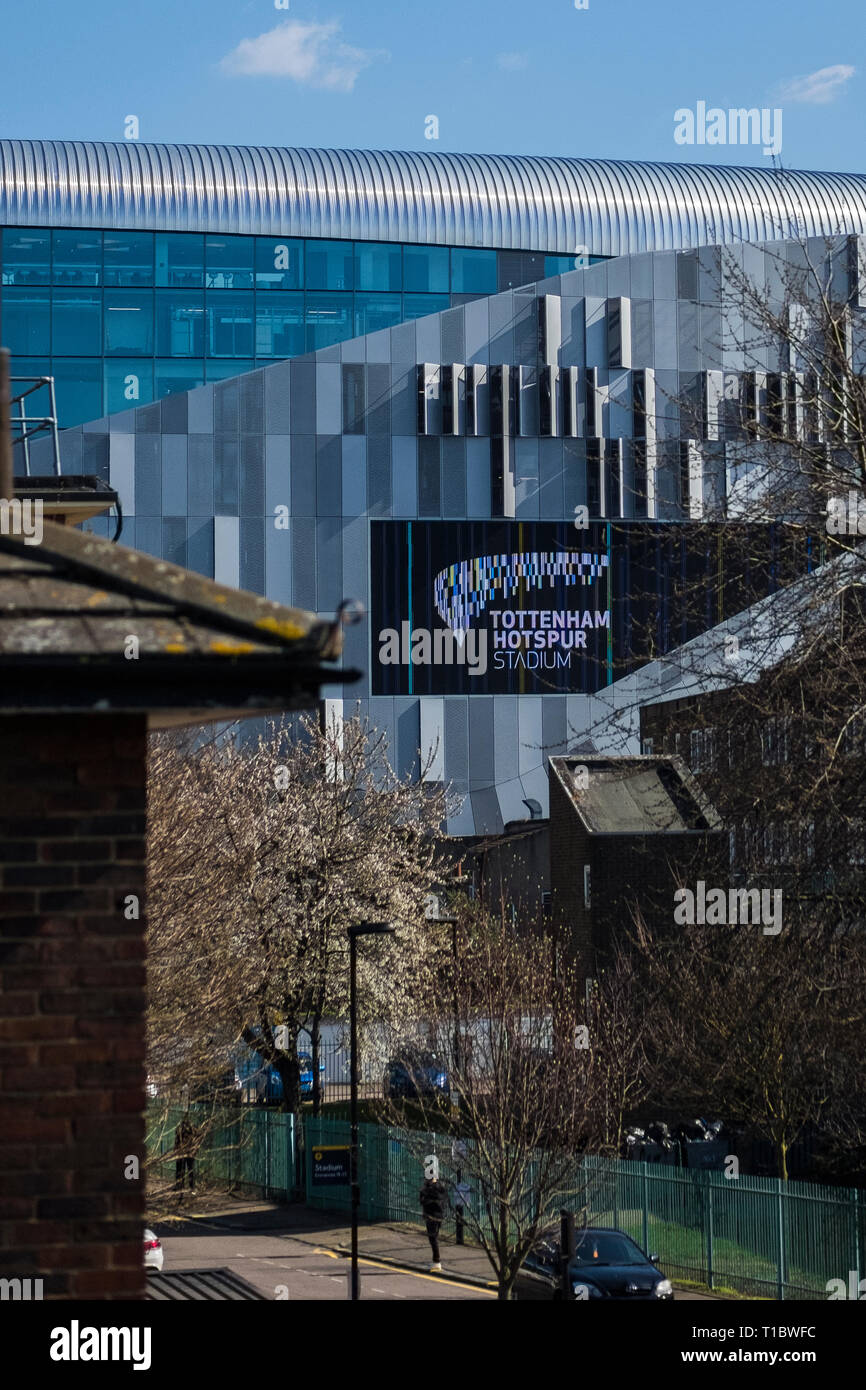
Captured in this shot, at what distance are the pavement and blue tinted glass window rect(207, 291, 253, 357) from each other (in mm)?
38745

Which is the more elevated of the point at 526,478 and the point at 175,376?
the point at 175,376

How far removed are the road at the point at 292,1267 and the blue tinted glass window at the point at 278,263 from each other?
Answer: 1724 inches

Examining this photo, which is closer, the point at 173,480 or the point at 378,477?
the point at 173,480

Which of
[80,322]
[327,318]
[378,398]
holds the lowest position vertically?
[378,398]

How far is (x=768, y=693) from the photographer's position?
1474 centimetres

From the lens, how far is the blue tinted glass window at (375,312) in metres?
72.1

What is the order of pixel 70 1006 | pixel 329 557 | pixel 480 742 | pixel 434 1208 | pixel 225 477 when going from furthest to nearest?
1. pixel 480 742
2. pixel 329 557
3. pixel 225 477
4. pixel 434 1208
5. pixel 70 1006

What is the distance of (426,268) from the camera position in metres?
73.4

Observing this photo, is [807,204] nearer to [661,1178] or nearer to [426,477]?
[426,477]

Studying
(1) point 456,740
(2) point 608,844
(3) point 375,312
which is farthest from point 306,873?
(3) point 375,312

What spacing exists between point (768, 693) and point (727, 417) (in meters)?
3.42

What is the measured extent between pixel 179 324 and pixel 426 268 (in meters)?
10.6

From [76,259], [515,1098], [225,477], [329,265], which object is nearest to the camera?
[515,1098]

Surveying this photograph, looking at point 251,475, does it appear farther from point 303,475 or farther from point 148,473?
point 148,473
